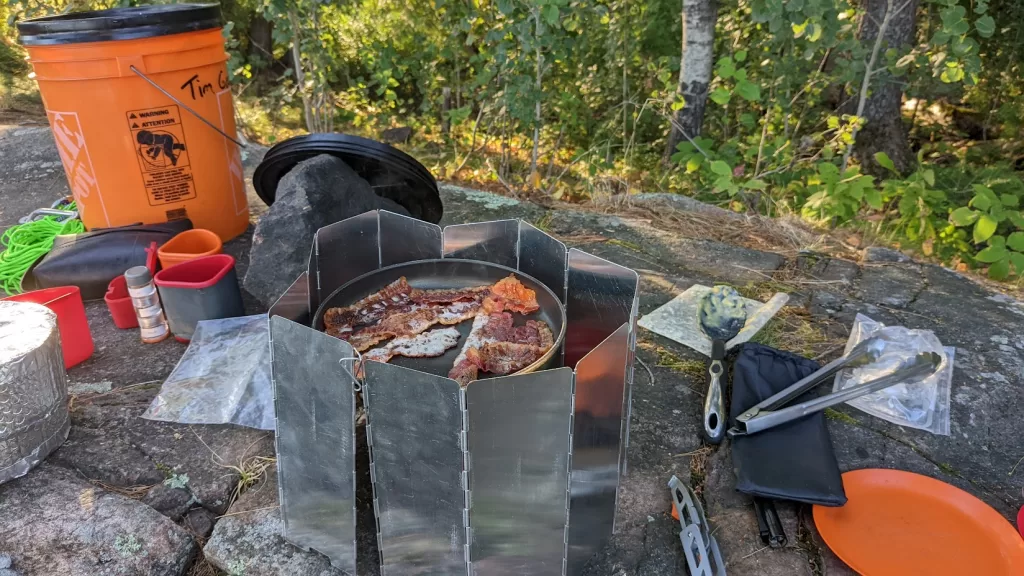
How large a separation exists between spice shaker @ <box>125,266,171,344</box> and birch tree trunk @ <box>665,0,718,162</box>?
10.6ft

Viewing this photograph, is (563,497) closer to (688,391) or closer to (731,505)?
(731,505)

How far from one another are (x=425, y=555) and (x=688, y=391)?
117 centimetres

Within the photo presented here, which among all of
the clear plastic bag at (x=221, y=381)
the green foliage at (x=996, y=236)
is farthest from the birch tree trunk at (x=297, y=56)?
the green foliage at (x=996, y=236)

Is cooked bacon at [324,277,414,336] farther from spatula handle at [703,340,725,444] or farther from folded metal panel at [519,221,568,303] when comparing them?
spatula handle at [703,340,725,444]

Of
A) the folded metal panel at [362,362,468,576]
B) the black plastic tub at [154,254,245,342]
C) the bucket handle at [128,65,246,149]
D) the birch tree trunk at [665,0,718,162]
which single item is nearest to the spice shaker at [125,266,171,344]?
the black plastic tub at [154,254,245,342]

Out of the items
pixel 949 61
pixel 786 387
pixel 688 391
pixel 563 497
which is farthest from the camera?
pixel 949 61

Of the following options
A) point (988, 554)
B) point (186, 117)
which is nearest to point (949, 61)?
point (988, 554)

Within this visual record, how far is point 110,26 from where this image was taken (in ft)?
9.07

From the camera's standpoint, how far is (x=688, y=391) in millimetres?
2268

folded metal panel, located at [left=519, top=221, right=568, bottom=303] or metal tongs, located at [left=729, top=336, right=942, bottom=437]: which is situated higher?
folded metal panel, located at [left=519, top=221, right=568, bottom=303]

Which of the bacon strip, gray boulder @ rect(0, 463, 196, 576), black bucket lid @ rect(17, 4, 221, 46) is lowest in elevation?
gray boulder @ rect(0, 463, 196, 576)

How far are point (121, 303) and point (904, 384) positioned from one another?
3.08m

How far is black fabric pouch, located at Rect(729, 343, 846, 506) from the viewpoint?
1696 mm

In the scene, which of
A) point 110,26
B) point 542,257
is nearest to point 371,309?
point 542,257
